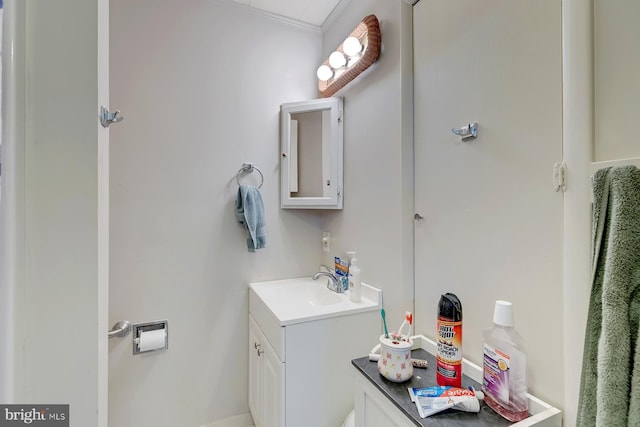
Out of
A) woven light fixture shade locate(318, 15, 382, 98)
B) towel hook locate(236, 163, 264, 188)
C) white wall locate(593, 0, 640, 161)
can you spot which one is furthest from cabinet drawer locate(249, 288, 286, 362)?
woven light fixture shade locate(318, 15, 382, 98)

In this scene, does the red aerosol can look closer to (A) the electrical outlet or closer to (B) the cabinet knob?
(B) the cabinet knob

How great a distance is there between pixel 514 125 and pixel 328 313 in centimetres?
96

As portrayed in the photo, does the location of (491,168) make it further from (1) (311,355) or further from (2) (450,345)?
(1) (311,355)

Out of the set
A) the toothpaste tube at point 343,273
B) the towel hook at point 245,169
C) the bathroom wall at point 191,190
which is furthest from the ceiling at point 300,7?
the toothpaste tube at point 343,273

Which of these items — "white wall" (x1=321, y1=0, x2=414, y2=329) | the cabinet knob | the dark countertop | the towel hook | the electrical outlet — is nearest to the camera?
the dark countertop

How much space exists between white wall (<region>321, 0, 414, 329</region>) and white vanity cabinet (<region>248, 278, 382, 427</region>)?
0.15 meters

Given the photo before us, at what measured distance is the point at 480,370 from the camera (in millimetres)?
825

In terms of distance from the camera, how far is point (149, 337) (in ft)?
4.78

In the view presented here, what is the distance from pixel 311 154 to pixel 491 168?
1091 millimetres

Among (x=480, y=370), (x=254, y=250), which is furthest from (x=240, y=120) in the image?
(x=480, y=370)

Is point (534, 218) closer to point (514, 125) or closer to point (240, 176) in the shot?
point (514, 125)

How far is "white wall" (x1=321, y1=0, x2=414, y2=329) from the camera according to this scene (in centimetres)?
115

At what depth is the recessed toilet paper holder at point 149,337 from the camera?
1.44 meters

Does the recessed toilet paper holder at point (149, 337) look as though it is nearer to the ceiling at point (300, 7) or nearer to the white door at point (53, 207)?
the white door at point (53, 207)
